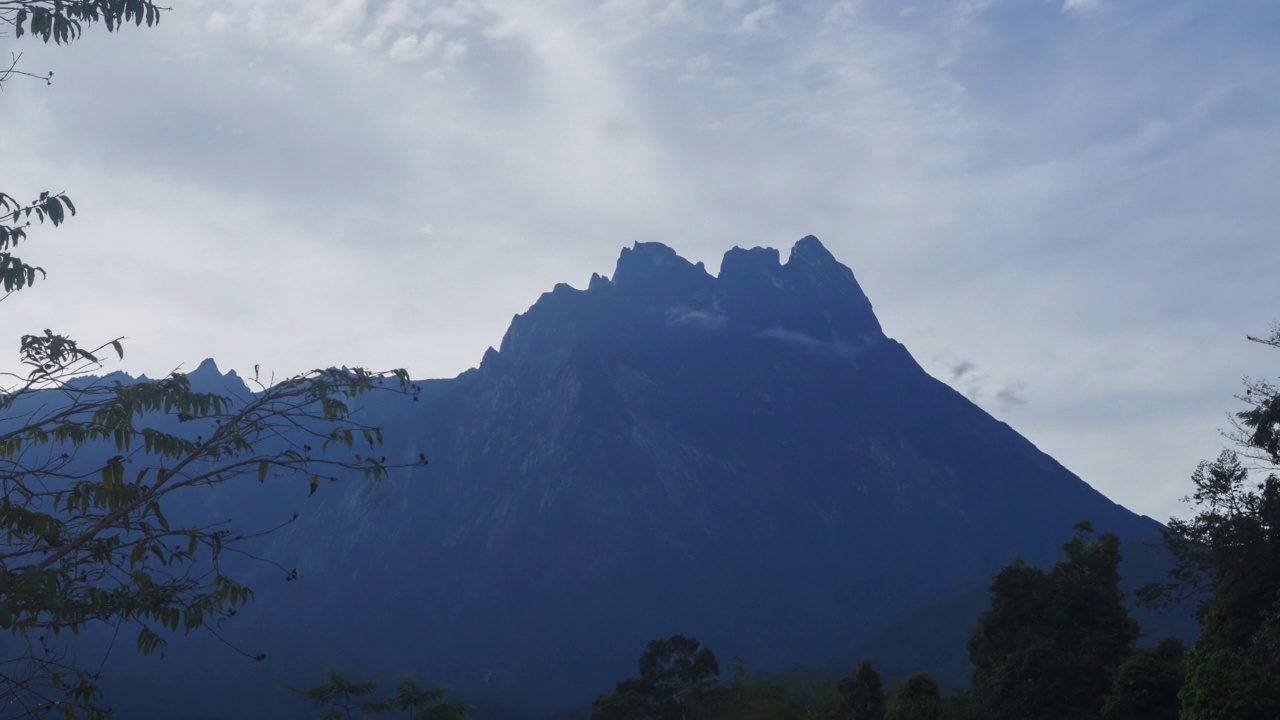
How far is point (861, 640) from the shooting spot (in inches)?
6388

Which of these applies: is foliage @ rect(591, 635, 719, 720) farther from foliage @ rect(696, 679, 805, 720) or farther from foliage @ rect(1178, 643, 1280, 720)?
foliage @ rect(1178, 643, 1280, 720)

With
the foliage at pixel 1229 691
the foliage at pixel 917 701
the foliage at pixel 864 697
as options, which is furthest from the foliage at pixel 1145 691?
the foliage at pixel 864 697

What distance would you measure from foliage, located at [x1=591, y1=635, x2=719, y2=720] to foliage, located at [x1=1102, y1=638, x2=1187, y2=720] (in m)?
37.8

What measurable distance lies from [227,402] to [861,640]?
162m

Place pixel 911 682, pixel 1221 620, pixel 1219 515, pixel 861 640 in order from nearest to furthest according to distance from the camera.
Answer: pixel 1219 515
pixel 1221 620
pixel 911 682
pixel 861 640

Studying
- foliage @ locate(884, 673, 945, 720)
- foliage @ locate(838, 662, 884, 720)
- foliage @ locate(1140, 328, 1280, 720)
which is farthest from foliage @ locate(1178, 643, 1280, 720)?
foliage @ locate(838, 662, 884, 720)

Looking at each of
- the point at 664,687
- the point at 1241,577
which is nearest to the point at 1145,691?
the point at 1241,577

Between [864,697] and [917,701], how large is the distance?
669cm

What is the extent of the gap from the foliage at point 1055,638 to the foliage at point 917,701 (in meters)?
1.88

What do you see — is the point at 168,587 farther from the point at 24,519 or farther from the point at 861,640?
the point at 861,640

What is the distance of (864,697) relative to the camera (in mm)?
53156

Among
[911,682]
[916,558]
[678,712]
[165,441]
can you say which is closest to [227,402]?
[165,441]

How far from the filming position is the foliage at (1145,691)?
34344 mm

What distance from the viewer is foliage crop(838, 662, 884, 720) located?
52875 millimetres
